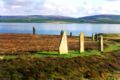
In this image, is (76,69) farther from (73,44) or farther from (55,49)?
(73,44)

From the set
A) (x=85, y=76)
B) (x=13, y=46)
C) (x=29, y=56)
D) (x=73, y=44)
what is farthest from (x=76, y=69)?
(x=73, y=44)

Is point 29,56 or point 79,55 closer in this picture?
point 29,56

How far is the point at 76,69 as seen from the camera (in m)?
28.9

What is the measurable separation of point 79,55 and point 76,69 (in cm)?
431

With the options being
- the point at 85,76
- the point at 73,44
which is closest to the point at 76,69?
the point at 85,76

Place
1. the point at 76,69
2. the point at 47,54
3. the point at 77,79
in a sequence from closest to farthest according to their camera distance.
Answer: the point at 77,79
the point at 76,69
the point at 47,54

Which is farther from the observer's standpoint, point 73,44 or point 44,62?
point 73,44

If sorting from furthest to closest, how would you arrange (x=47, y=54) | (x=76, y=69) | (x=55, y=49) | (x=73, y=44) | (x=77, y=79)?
(x=73, y=44) < (x=55, y=49) < (x=47, y=54) < (x=76, y=69) < (x=77, y=79)

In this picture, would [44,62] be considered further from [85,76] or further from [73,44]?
[73,44]

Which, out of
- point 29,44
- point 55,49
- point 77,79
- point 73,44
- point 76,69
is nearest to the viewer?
point 77,79

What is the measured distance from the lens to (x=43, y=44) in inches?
1565

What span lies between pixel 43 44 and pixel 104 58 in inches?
309

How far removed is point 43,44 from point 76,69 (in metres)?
11.4

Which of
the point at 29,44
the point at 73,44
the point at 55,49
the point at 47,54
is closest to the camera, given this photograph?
the point at 47,54
